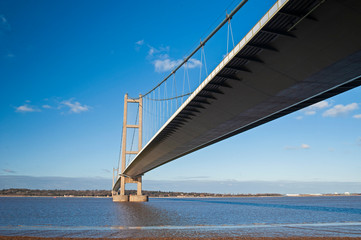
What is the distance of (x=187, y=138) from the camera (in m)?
28.7

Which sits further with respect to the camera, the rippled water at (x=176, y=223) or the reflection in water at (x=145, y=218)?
the reflection in water at (x=145, y=218)

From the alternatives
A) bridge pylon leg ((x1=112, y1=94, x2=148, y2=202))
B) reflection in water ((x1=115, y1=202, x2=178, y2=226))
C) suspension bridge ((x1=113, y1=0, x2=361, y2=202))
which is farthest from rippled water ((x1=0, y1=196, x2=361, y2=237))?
bridge pylon leg ((x1=112, y1=94, x2=148, y2=202))

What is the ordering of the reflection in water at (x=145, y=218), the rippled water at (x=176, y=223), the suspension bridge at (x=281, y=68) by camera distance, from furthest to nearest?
the reflection in water at (x=145, y=218), the rippled water at (x=176, y=223), the suspension bridge at (x=281, y=68)

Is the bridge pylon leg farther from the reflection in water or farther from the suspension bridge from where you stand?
the suspension bridge

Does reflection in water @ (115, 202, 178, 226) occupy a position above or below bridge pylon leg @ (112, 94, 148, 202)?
below

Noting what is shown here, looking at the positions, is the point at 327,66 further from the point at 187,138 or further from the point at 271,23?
the point at 187,138

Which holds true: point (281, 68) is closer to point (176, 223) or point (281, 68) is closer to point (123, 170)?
point (176, 223)

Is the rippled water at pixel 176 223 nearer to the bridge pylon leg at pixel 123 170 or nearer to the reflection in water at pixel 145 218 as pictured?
the reflection in water at pixel 145 218

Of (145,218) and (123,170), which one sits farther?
(123,170)

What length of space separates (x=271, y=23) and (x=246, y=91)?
21.1 ft

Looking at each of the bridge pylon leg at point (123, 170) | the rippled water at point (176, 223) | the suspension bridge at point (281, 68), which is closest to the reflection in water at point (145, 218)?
the rippled water at point (176, 223)

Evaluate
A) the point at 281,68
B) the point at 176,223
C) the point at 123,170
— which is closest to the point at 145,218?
the point at 176,223

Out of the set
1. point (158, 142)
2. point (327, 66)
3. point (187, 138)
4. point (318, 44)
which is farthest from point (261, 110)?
point (158, 142)

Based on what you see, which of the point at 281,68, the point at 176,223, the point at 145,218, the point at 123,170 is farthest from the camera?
the point at 123,170
